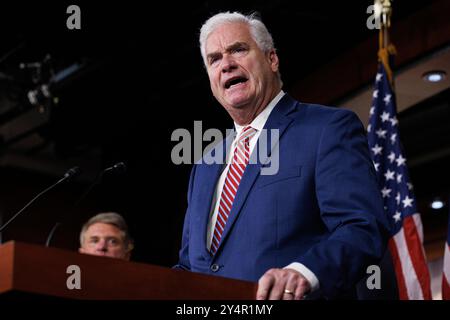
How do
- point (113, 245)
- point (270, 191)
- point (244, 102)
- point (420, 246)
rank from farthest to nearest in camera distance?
point (113, 245) < point (420, 246) < point (244, 102) < point (270, 191)

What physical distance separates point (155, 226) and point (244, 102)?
15.0 ft

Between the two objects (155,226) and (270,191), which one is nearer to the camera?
(270,191)

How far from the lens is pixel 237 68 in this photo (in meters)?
2.18

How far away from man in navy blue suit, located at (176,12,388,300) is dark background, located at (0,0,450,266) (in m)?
2.69

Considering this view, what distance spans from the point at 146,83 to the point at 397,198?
2.55m

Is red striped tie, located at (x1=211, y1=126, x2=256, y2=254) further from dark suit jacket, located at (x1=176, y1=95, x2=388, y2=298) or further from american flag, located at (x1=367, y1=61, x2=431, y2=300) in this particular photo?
american flag, located at (x1=367, y1=61, x2=431, y2=300)

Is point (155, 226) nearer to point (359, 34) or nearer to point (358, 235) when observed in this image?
point (359, 34)

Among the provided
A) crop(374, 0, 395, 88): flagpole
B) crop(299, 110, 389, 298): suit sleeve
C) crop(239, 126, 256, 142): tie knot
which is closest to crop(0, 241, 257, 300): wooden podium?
crop(299, 110, 389, 298): suit sleeve

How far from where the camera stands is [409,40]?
16.5 ft

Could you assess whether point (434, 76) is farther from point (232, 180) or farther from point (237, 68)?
point (232, 180)

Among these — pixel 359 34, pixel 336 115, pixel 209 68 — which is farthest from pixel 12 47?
pixel 336 115

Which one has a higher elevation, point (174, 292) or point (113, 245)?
point (113, 245)

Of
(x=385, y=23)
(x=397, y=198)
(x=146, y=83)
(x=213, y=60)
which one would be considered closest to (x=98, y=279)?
(x=213, y=60)

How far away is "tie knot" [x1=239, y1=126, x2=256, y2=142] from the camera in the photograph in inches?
84.6
